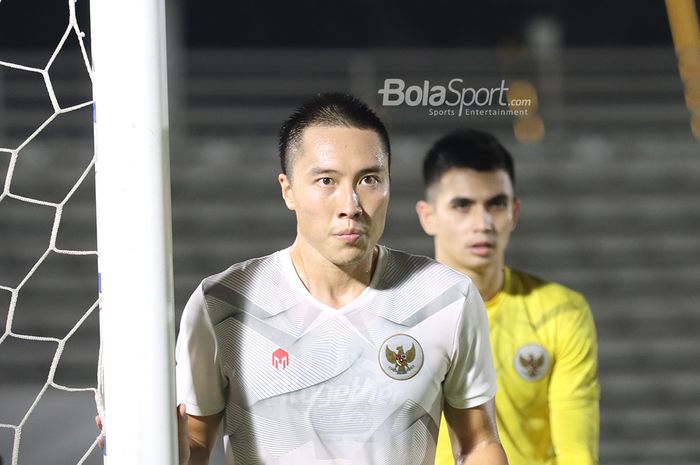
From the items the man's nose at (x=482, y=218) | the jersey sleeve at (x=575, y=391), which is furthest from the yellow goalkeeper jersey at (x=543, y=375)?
the man's nose at (x=482, y=218)

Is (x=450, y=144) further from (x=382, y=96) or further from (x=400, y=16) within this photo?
(x=400, y=16)

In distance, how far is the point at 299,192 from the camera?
0.97m

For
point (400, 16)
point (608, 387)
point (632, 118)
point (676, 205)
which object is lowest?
point (608, 387)

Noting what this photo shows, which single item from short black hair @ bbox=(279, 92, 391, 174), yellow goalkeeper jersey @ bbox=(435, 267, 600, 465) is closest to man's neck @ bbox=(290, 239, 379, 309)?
short black hair @ bbox=(279, 92, 391, 174)

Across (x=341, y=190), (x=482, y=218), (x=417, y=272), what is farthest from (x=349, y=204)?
(x=482, y=218)

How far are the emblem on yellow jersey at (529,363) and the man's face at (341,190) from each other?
1.97 ft

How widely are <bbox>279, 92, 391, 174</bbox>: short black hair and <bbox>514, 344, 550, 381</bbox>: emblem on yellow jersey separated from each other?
0.62 m

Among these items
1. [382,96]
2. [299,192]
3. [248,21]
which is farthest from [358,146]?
[248,21]

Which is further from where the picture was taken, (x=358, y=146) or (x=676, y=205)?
(x=676, y=205)

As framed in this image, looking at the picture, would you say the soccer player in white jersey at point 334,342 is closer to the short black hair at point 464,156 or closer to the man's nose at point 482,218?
the man's nose at point 482,218

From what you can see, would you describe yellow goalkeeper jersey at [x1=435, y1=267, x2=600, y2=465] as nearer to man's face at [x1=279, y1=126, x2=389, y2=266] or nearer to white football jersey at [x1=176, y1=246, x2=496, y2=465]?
white football jersey at [x1=176, y1=246, x2=496, y2=465]

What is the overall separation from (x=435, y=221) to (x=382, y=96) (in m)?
0.27

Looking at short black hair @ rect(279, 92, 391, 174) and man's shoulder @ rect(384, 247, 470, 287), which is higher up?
short black hair @ rect(279, 92, 391, 174)

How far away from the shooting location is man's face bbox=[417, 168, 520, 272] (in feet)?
5.00
